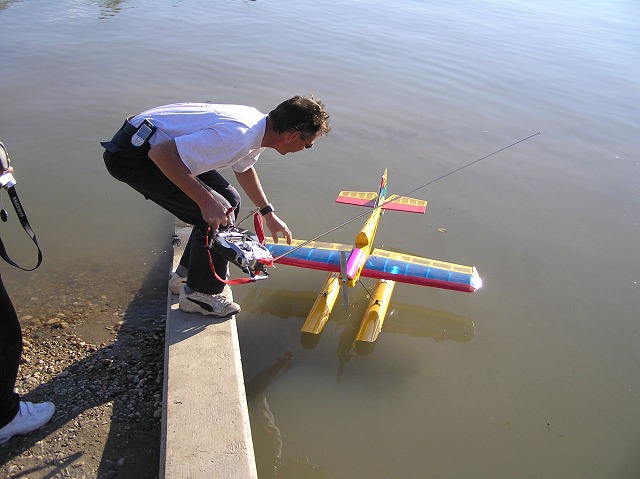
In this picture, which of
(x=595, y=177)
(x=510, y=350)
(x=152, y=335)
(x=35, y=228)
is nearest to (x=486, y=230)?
(x=510, y=350)

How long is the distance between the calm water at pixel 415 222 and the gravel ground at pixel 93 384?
47cm

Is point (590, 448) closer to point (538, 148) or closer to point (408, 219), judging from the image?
point (408, 219)

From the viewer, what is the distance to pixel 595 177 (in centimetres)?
834

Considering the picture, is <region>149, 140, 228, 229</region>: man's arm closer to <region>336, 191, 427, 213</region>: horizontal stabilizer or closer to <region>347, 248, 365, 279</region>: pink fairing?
<region>347, 248, 365, 279</region>: pink fairing

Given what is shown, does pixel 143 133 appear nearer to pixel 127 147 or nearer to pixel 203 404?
pixel 127 147

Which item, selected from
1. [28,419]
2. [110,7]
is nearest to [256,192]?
[28,419]

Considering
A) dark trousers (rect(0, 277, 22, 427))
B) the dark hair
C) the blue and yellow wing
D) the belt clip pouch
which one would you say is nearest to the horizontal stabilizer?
the blue and yellow wing

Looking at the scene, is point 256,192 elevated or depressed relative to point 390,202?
elevated

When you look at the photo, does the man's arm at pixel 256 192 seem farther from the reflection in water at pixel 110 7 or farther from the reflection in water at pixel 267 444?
the reflection in water at pixel 110 7

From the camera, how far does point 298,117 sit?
3.30 m

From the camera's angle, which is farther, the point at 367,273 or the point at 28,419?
the point at 367,273

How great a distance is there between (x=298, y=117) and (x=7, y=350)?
6.99ft

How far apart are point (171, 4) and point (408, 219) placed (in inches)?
635

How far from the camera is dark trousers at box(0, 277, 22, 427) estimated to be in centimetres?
286
